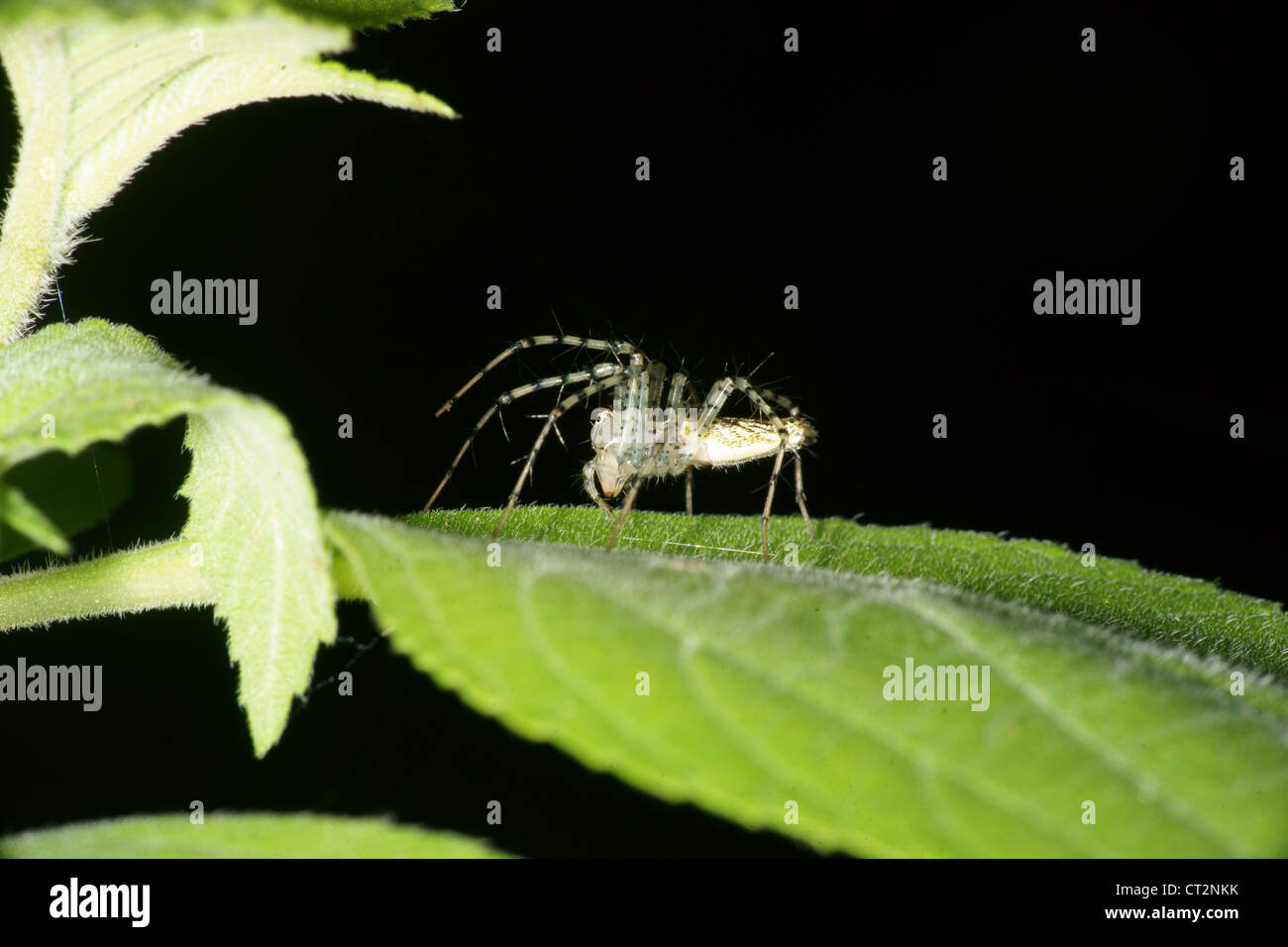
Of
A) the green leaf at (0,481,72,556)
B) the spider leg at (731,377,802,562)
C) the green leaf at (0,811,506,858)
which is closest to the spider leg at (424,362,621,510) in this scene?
the spider leg at (731,377,802,562)

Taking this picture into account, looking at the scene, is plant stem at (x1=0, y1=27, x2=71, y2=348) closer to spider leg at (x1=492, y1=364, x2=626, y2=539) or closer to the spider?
spider leg at (x1=492, y1=364, x2=626, y2=539)

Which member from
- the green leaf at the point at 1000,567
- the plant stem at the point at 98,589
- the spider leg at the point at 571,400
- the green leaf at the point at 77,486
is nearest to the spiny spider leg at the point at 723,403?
the spider leg at the point at 571,400

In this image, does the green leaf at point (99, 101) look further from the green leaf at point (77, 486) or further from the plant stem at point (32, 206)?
the green leaf at point (77, 486)

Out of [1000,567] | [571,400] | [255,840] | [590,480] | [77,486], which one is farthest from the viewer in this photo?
[590,480]

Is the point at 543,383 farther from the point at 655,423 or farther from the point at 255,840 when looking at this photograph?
the point at 255,840

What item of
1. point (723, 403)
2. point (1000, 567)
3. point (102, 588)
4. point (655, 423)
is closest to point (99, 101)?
point (102, 588)

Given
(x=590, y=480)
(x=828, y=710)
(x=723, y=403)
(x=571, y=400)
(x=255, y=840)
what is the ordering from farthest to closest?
(x=723, y=403) → (x=590, y=480) → (x=571, y=400) → (x=255, y=840) → (x=828, y=710)
